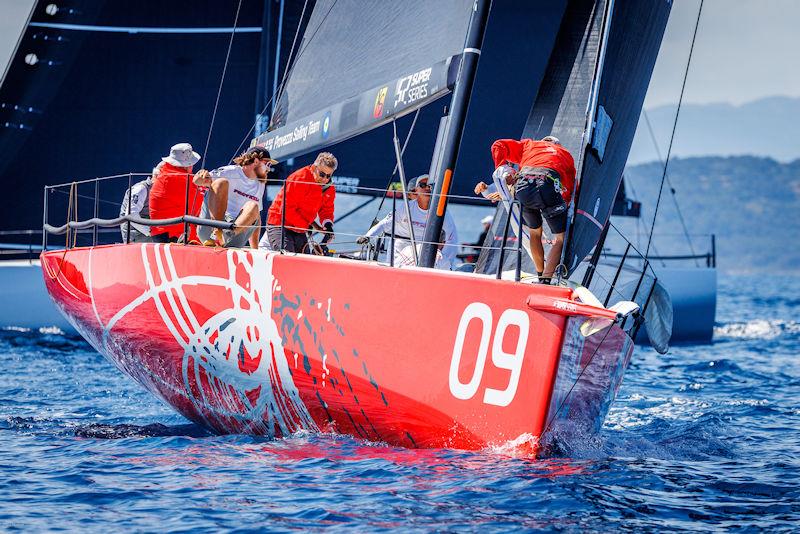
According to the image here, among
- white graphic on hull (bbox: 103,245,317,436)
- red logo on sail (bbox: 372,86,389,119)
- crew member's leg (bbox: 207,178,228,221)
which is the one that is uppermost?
red logo on sail (bbox: 372,86,389,119)

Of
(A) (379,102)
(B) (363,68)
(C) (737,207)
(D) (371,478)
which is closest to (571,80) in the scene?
(A) (379,102)

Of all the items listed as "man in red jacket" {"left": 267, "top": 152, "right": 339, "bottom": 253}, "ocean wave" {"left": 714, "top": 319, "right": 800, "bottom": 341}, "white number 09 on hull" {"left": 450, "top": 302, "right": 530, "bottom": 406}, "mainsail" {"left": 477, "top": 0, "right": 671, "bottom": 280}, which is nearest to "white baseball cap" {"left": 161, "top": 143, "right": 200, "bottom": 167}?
"man in red jacket" {"left": 267, "top": 152, "right": 339, "bottom": 253}

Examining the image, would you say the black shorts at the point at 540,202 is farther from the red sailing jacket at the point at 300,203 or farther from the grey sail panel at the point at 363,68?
the red sailing jacket at the point at 300,203

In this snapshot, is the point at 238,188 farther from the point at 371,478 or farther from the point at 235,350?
the point at 371,478

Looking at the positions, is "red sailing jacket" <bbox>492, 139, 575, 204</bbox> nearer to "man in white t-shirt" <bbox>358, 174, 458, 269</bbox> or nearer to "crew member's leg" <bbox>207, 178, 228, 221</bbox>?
"man in white t-shirt" <bbox>358, 174, 458, 269</bbox>

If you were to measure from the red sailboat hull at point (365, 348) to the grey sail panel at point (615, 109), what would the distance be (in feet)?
2.10

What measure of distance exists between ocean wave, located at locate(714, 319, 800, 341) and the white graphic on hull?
9779 millimetres

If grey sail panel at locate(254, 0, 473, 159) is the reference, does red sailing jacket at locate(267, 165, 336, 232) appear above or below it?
below

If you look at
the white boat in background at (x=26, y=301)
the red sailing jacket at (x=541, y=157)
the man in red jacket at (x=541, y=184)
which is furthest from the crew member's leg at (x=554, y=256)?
the white boat in background at (x=26, y=301)

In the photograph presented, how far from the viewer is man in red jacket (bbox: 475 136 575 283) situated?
489 centimetres

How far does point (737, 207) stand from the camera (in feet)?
479

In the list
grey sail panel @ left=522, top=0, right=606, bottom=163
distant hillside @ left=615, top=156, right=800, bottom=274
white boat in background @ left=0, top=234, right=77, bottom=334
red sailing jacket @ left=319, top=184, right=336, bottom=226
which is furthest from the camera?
distant hillside @ left=615, top=156, right=800, bottom=274

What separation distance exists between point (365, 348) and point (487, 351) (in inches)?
24.0

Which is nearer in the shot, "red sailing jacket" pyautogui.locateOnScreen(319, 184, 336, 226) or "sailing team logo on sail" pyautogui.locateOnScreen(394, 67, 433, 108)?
"sailing team logo on sail" pyautogui.locateOnScreen(394, 67, 433, 108)
